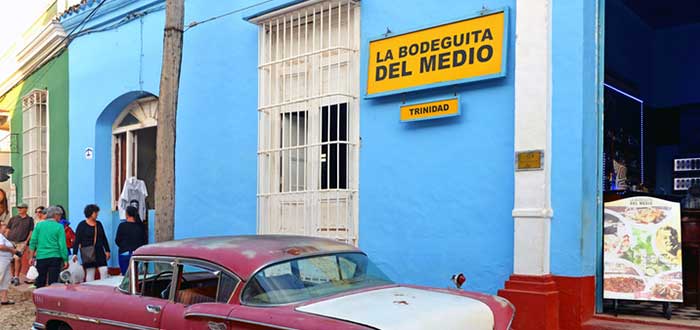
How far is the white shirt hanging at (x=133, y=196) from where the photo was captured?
430 inches

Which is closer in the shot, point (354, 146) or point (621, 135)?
point (354, 146)

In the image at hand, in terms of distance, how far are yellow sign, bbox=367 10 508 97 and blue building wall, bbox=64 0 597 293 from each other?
0.11 metres

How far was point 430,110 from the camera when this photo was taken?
693 centimetres

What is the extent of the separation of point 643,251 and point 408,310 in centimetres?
311

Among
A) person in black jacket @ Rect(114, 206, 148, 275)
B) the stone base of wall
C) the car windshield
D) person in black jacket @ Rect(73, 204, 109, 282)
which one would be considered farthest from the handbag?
the stone base of wall

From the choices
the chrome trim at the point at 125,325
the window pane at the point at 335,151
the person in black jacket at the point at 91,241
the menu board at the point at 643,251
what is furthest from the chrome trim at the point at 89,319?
the menu board at the point at 643,251

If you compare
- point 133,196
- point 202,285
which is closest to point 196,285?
point 202,285

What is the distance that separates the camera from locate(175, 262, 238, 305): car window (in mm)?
4316

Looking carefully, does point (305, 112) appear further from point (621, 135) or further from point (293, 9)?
point (621, 135)

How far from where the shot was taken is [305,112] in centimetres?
839

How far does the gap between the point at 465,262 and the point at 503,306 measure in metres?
2.39

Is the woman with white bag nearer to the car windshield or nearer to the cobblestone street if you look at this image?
the cobblestone street

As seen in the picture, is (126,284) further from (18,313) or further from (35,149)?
(35,149)

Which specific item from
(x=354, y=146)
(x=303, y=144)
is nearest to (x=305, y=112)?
(x=303, y=144)
